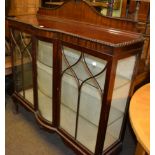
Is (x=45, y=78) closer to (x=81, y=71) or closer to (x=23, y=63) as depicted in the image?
(x=23, y=63)

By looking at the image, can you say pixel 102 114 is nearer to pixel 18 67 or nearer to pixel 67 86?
pixel 67 86

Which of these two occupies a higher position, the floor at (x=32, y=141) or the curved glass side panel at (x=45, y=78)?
the curved glass side panel at (x=45, y=78)

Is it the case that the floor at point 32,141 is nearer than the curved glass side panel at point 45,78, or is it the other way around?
the curved glass side panel at point 45,78

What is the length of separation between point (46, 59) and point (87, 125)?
0.59 metres

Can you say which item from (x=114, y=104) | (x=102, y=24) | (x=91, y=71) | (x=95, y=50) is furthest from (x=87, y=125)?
(x=102, y=24)

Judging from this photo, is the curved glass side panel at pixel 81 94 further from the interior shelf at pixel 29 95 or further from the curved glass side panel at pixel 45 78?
the interior shelf at pixel 29 95

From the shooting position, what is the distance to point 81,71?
1.29 metres

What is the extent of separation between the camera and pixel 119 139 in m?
1.47

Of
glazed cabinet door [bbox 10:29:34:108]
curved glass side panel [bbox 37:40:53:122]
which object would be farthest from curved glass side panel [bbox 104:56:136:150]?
glazed cabinet door [bbox 10:29:34:108]

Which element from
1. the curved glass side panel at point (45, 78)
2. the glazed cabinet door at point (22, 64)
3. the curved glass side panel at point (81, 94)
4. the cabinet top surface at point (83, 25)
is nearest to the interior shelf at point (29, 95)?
the glazed cabinet door at point (22, 64)

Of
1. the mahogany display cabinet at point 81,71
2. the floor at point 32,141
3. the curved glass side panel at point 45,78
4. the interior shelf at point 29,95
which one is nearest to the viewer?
the mahogany display cabinet at point 81,71

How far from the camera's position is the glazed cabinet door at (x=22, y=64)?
169cm

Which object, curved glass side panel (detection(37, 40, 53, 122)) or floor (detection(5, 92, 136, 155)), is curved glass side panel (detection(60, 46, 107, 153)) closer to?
curved glass side panel (detection(37, 40, 53, 122))

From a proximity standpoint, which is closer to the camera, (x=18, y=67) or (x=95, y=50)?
(x=95, y=50)
